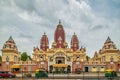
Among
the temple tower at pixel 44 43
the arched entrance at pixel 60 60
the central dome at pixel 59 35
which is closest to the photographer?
the arched entrance at pixel 60 60

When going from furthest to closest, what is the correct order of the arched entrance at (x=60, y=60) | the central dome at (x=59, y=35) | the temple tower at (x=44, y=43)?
the temple tower at (x=44, y=43) < the central dome at (x=59, y=35) < the arched entrance at (x=60, y=60)

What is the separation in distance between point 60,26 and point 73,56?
16737mm

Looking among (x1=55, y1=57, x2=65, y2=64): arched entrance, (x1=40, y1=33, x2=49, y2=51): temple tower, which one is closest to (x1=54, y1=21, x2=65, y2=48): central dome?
(x1=40, y1=33, x2=49, y2=51): temple tower

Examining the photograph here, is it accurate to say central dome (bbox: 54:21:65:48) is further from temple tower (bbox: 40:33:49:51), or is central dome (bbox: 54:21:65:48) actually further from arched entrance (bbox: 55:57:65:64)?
arched entrance (bbox: 55:57:65:64)

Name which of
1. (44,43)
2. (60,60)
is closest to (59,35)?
(44,43)

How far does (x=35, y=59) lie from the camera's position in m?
93.8

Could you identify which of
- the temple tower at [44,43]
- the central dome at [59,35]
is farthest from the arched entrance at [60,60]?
the temple tower at [44,43]

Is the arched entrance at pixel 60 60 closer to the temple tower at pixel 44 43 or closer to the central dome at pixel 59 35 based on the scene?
the central dome at pixel 59 35

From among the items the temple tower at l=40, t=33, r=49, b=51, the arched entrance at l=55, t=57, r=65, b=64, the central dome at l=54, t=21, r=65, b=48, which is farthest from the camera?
the temple tower at l=40, t=33, r=49, b=51

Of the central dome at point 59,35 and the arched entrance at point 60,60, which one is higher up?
the central dome at point 59,35

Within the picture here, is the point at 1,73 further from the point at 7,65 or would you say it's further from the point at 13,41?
the point at 13,41

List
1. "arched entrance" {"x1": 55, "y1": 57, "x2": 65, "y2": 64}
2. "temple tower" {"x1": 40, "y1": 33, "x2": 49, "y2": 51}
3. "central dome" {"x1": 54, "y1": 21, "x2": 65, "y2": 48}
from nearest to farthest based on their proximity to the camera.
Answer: "arched entrance" {"x1": 55, "y1": 57, "x2": 65, "y2": 64}
"central dome" {"x1": 54, "y1": 21, "x2": 65, "y2": 48}
"temple tower" {"x1": 40, "y1": 33, "x2": 49, "y2": 51}

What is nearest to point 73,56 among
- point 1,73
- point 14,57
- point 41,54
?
point 41,54

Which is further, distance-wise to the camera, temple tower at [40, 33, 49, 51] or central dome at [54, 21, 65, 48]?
temple tower at [40, 33, 49, 51]
